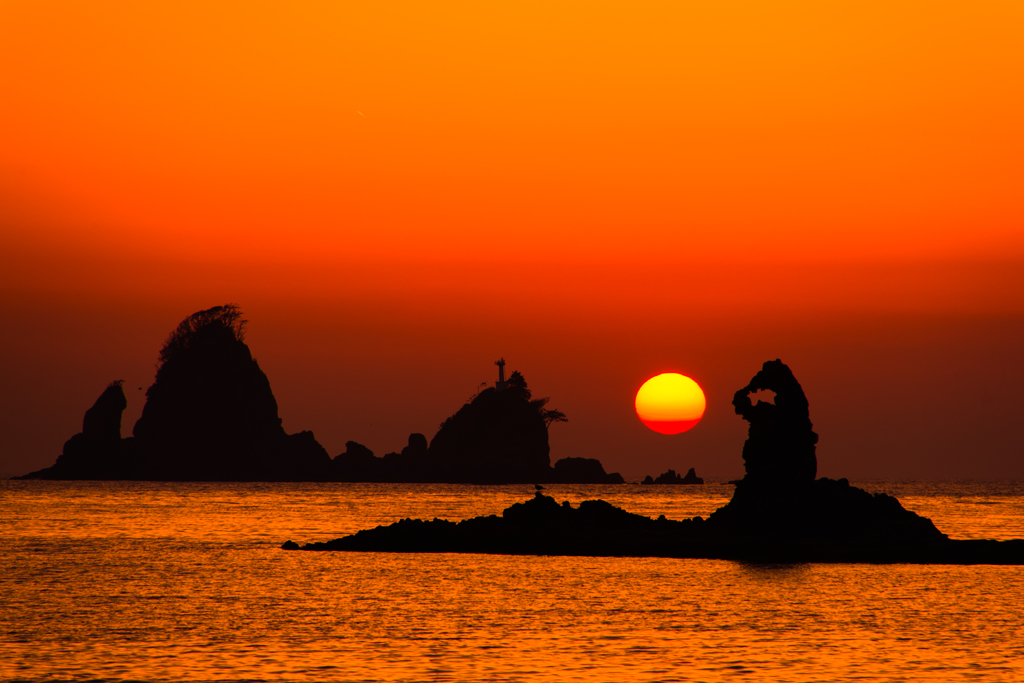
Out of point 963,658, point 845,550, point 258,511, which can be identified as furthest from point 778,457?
point 258,511

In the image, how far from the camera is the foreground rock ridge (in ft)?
217

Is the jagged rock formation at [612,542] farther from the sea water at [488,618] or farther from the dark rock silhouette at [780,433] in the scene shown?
the dark rock silhouette at [780,433]

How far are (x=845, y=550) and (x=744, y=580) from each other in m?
13.0

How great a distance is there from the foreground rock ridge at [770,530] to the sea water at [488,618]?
3.33 m

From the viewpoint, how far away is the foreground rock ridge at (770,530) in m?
66.0

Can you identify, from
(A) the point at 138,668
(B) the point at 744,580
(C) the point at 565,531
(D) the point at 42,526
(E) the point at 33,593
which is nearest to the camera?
(A) the point at 138,668

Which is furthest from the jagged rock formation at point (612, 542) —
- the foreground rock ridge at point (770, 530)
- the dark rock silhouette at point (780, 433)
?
the dark rock silhouette at point (780, 433)

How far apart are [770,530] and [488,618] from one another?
32.6 m

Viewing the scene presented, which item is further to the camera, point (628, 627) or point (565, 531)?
point (565, 531)

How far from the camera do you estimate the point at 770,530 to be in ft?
229

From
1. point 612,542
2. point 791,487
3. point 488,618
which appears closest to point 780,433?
point 791,487

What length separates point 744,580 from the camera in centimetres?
5447

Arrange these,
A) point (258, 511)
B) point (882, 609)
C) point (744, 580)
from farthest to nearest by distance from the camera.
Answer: point (258, 511) < point (744, 580) < point (882, 609)

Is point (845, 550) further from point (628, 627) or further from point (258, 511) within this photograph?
point (258, 511)
